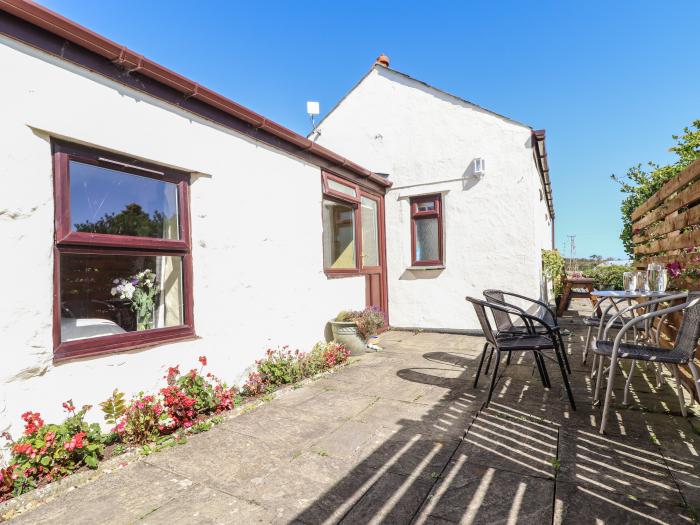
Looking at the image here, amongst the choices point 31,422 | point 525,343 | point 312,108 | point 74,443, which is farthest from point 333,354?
point 312,108

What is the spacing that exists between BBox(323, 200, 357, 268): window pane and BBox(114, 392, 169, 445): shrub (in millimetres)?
3075

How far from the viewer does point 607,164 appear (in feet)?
34.1

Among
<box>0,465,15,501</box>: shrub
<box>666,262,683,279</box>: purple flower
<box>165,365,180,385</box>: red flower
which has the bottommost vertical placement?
<box>0,465,15,501</box>: shrub

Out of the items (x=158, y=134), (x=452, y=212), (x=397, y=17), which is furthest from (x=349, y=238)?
(x=397, y=17)

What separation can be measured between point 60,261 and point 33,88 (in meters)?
1.13

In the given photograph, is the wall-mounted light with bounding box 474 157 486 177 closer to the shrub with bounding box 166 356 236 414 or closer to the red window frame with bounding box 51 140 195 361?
the red window frame with bounding box 51 140 195 361

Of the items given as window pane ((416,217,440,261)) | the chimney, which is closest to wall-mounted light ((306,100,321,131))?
the chimney

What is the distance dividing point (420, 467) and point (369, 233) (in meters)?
4.89

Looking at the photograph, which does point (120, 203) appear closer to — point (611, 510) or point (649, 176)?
point (611, 510)

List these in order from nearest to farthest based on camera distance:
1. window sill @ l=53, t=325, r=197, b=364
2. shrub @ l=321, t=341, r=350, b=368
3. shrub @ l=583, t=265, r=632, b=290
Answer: window sill @ l=53, t=325, r=197, b=364 → shrub @ l=321, t=341, r=350, b=368 → shrub @ l=583, t=265, r=632, b=290

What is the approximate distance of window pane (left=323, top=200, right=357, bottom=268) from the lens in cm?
552

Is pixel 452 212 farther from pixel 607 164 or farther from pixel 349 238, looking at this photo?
pixel 607 164

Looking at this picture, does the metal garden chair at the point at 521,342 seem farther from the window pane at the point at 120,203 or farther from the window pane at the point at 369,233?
the window pane at the point at 369,233

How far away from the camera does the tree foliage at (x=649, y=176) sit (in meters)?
7.33
